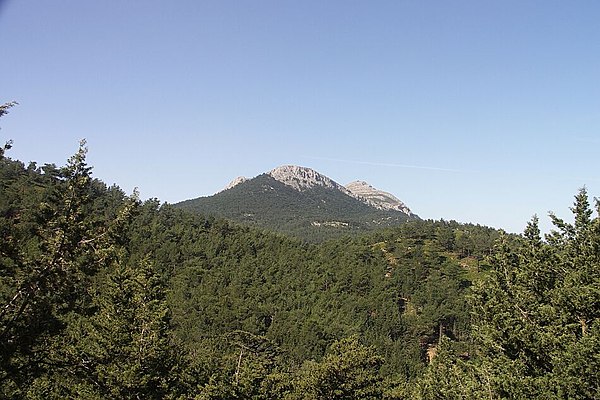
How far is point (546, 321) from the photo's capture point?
18266 millimetres

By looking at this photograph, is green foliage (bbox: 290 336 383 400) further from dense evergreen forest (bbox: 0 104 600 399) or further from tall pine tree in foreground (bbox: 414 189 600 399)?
tall pine tree in foreground (bbox: 414 189 600 399)

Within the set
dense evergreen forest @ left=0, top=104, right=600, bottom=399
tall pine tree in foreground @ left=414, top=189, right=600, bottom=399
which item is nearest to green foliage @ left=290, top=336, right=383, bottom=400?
dense evergreen forest @ left=0, top=104, right=600, bottom=399

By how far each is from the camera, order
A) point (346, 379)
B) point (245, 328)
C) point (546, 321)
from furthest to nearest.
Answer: point (245, 328) < point (346, 379) < point (546, 321)

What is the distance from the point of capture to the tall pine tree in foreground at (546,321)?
15383 mm

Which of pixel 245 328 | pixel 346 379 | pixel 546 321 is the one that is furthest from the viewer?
pixel 245 328

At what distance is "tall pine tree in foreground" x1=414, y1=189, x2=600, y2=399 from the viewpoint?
50.5 feet

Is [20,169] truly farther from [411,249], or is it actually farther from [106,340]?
[106,340]

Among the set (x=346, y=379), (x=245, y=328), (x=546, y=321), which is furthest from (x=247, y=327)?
(x=546, y=321)

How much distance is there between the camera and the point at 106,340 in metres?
24.2

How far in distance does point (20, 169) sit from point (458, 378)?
126m

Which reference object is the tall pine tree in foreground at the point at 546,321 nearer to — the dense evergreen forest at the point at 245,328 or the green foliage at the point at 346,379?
the dense evergreen forest at the point at 245,328

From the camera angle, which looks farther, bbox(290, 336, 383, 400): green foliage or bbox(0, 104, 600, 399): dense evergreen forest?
bbox(290, 336, 383, 400): green foliage

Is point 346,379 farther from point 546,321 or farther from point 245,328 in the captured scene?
point 245,328

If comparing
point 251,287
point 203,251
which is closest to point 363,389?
point 251,287
